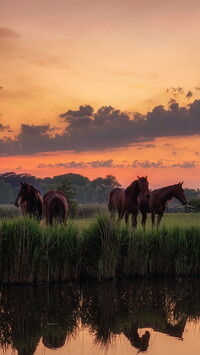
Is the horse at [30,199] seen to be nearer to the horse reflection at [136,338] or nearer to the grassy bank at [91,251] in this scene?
the grassy bank at [91,251]

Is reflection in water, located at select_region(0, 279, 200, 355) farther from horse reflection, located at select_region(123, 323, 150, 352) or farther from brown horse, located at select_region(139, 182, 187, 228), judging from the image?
brown horse, located at select_region(139, 182, 187, 228)

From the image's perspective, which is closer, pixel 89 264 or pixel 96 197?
pixel 89 264

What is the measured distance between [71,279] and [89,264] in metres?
0.69

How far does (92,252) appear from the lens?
13.6 meters

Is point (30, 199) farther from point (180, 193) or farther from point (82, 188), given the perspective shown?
point (82, 188)

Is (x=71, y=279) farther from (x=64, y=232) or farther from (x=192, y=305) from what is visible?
(x=192, y=305)

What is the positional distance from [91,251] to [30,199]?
554 centimetres

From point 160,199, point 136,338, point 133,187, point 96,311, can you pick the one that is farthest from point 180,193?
point 136,338

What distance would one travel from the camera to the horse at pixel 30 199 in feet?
59.7

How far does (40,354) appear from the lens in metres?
7.51

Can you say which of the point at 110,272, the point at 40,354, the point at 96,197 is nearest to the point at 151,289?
the point at 110,272

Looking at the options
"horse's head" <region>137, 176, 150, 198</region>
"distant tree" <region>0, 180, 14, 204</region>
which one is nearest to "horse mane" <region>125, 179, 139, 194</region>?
"horse's head" <region>137, 176, 150, 198</region>

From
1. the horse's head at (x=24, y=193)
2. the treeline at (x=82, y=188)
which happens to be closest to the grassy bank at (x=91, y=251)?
the horse's head at (x=24, y=193)

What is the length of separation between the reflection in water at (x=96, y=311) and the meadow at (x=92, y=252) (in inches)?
20.7
